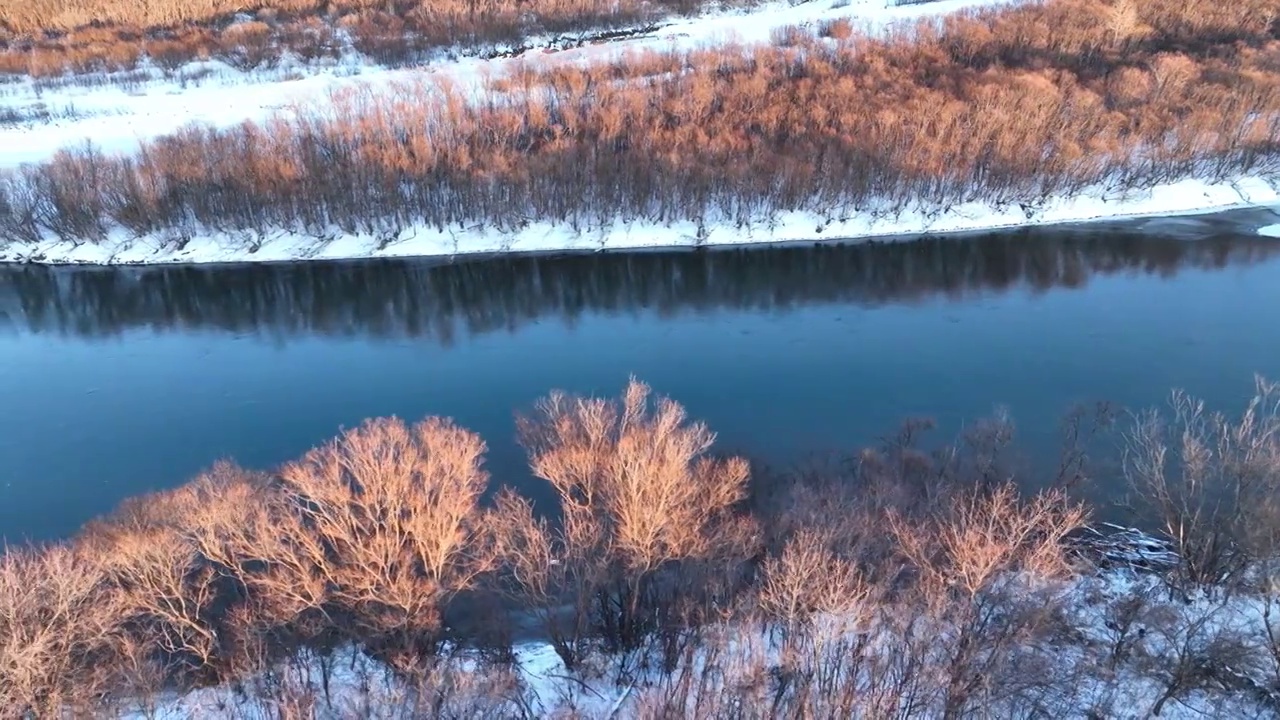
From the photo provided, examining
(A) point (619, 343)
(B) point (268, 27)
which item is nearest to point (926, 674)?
(A) point (619, 343)

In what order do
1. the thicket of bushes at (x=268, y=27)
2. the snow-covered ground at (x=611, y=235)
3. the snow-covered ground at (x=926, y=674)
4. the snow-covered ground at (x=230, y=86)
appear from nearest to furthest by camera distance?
the snow-covered ground at (x=926, y=674) → the snow-covered ground at (x=611, y=235) → the snow-covered ground at (x=230, y=86) → the thicket of bushes at (x=268, y=27)

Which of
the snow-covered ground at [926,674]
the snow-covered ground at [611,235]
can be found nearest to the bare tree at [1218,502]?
the snow-covered ground at [926,674]

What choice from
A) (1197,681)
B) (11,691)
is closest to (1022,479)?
(1197,681)

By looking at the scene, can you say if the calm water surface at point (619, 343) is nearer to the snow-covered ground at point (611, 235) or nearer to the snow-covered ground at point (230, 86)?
the snow-covered ground at point (611, 235)

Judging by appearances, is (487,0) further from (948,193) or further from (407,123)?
(948,193)

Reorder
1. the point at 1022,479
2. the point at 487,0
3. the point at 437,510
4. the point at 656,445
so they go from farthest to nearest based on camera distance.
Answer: the point at 487,0 → the point at 1022,479 → the point at 656,445 → the point at 437,510

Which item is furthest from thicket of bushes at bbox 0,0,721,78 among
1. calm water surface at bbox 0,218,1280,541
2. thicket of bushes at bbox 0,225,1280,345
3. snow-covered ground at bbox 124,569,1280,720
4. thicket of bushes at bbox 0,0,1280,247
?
snow-covered ground at bbox 124,569,1280,720
